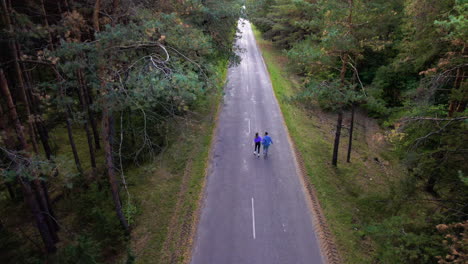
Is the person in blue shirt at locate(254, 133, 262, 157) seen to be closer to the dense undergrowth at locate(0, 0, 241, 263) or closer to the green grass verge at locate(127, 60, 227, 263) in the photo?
the green grass verge at locate(127, 60, 227, 263)

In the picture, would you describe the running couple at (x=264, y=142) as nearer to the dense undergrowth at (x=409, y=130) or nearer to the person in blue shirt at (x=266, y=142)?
the person in blue shirt at (x=266, y=142)

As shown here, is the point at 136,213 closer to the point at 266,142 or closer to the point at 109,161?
the point at 109,161

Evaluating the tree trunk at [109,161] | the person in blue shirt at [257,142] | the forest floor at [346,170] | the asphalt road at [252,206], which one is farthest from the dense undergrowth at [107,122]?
the forest floor at [346,170]

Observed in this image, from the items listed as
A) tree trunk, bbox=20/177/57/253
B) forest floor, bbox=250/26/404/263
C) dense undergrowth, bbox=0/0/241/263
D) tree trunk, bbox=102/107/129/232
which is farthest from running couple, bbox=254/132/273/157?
tree trunk, bbox=20/177/57/253

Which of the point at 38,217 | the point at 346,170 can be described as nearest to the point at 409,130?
the point at 346,170

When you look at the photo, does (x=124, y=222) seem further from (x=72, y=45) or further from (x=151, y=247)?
(x=72, y=45)
